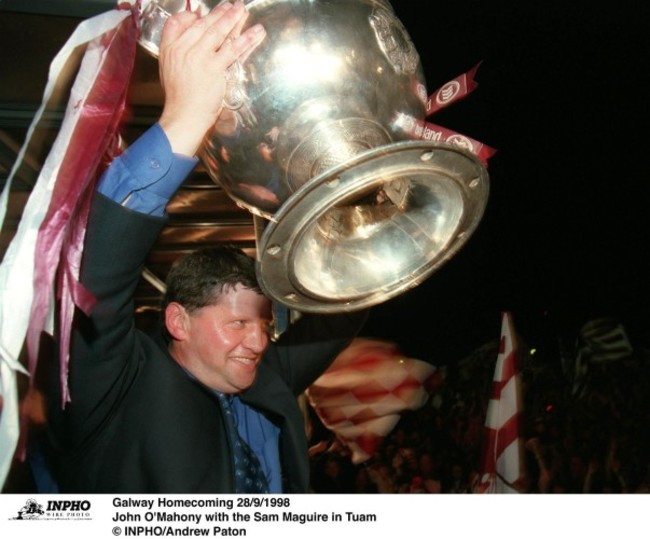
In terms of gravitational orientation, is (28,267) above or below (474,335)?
below

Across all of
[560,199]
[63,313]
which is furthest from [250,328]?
[560,199]

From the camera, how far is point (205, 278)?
1.16 meters

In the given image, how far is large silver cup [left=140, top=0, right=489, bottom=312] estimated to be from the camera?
62 cm

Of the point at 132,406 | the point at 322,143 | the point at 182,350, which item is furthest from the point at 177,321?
the point at 322,143

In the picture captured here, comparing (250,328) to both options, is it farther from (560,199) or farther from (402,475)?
(560,199)

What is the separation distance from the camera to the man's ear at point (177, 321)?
1.15m

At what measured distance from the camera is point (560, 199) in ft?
13.1

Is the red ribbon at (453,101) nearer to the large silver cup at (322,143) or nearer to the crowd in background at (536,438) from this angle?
the large silver cup at (322,143)

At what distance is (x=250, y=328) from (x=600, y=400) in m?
3.48

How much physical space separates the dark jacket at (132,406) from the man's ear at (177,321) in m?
0.04

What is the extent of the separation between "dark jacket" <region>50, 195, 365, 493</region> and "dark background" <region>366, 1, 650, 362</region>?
84 centimetres

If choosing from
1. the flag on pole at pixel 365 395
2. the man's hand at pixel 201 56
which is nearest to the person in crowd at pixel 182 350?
the man's hand at pixel 201 56

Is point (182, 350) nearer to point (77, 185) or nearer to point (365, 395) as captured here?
point (77, 185)

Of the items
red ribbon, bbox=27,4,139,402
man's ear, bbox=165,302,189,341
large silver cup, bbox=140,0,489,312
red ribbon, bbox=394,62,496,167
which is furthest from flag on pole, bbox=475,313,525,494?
red ribbon, bbox=27,4,139,402
